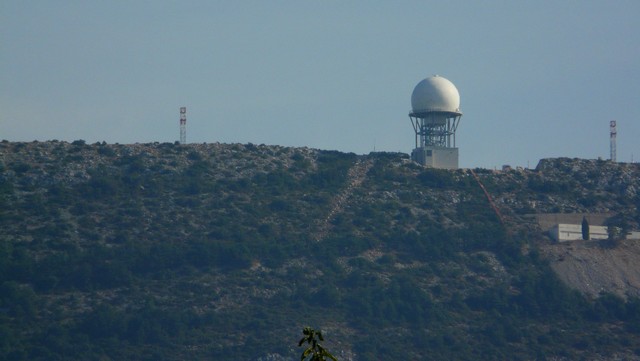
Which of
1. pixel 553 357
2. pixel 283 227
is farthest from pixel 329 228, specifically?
pixel 553 357

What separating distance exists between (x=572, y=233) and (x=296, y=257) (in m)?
27.9

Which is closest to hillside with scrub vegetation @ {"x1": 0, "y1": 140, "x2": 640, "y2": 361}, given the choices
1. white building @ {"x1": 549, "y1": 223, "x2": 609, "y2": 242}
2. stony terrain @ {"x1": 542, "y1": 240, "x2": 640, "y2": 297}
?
stony terrain @ {"x1": 542, "y1": 240, "x2": 640, "y2": 297}

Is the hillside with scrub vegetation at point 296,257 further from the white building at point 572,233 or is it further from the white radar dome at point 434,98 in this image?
the white radar dome at point 434,98

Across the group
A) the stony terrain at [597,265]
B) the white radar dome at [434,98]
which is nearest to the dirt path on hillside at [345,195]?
the white radar dome at [434,98]

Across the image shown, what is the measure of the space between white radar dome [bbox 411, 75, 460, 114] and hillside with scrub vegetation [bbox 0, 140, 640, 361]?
7.50 m

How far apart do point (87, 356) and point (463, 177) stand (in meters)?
53.1

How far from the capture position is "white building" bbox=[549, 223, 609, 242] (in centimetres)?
12762

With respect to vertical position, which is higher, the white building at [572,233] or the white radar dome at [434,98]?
the white radar dome at [434,98]

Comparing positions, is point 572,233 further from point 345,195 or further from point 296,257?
point 296,257

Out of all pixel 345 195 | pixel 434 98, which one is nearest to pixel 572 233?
pixel 434 98

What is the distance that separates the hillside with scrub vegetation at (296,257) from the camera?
105 metres

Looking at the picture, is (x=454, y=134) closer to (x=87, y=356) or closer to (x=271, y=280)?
(x=271, y=280)

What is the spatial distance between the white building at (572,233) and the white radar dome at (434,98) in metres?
16.2

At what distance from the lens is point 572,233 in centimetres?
12838
